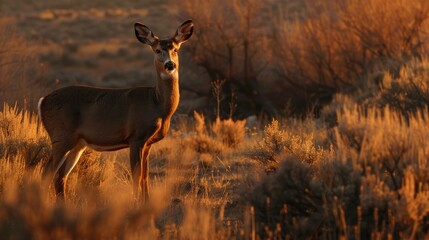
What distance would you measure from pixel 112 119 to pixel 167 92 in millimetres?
673

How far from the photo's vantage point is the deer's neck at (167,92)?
27.9ft

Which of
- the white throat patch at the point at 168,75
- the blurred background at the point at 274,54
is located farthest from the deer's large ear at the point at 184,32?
the blurred background at the point at 274,54

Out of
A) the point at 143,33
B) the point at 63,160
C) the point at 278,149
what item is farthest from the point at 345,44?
the point at 63,160

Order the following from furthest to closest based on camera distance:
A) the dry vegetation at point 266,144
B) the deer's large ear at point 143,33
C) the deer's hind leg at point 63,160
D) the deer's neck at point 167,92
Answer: the deer's large ear at point 143,33, the deer's neck at point 167,92, the deer's hind leg at point 63,160, the dry vegetation at point 266,144

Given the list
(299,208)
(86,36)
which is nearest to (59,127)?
(299,208)

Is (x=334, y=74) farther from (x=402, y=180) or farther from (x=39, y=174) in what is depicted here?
(x=402, y=180)

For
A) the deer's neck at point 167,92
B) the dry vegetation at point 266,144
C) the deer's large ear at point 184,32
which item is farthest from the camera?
the deer's large ear at point 184,32

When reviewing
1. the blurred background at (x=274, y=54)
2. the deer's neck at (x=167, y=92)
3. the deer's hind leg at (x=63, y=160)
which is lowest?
the deer's hind leg at (x=63, y=160)

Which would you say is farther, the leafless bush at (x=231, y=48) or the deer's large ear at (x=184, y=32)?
the leafless bush at (x=231, y=48)

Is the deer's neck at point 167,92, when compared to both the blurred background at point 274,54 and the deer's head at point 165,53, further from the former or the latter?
the blurred background at point 274,54

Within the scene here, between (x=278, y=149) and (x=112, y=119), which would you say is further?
(x=278, y=149)

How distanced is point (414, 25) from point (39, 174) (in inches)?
538

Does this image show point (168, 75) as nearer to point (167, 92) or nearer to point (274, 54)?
point (167, 92)

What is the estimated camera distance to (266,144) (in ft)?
34.1
